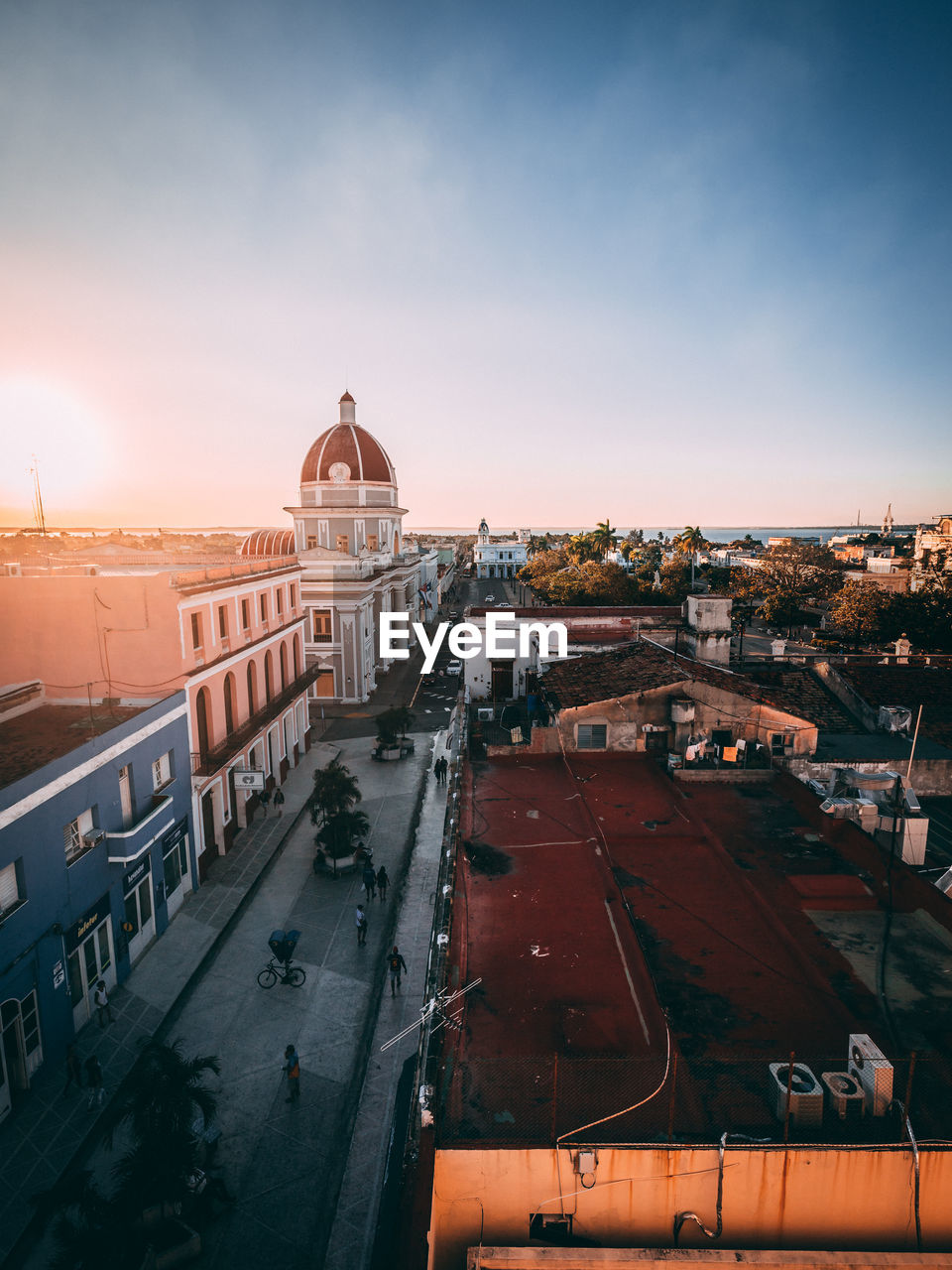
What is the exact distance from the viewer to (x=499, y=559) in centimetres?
14425

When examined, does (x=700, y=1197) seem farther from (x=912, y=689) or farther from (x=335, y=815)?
(x=912, y=689)

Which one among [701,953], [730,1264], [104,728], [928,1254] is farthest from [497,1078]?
[104,728]

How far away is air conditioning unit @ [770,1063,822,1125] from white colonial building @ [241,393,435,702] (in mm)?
33284

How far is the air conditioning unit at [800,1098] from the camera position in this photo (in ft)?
23.7

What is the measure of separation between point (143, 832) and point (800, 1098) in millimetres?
14027

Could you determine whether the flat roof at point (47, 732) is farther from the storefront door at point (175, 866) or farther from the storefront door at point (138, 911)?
the storefront door at point (175, 866)

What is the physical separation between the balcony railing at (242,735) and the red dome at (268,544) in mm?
16072

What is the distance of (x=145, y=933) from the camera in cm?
1662

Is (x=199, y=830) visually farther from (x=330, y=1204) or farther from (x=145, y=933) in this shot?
(x=330, y=1204)

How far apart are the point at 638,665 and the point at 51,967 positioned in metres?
16.0

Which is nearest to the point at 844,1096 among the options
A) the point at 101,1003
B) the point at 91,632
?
the point at 101,1003

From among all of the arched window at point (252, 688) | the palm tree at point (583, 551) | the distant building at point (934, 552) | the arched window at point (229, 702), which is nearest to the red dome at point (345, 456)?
the arched window at point (252, 688)

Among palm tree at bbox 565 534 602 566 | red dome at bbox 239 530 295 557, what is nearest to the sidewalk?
red dome at bbox 239 530 295 557

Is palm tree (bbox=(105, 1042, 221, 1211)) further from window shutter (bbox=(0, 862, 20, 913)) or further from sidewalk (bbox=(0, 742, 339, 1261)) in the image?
window shutter (bbox=(0, 862, 20, 913))
